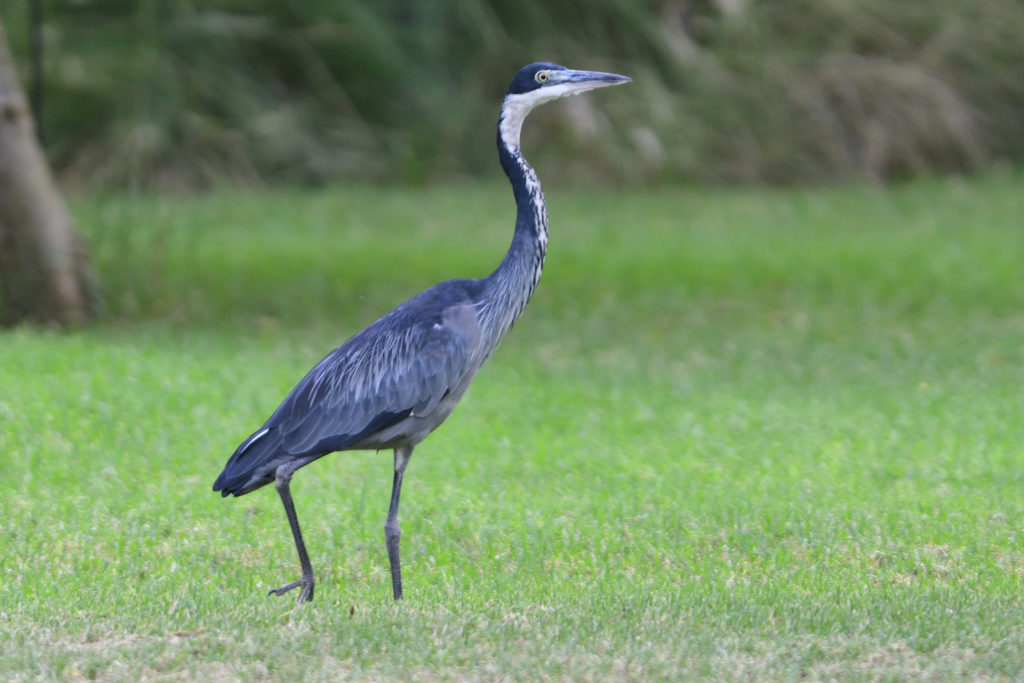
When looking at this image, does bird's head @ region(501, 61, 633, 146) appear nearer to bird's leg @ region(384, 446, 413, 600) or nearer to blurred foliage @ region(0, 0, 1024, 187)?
bird's leg @ region(384, 446, 413, 600)

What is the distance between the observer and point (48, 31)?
64.7 ft

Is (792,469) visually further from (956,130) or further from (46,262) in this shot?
(956,130)

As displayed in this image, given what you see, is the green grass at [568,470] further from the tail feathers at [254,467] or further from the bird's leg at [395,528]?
the tail feathers at [254,467]

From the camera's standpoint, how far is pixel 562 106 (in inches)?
837

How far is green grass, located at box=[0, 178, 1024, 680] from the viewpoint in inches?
215

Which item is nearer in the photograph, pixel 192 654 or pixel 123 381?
pixel 192 654

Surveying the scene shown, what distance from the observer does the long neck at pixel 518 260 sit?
6.29 meters

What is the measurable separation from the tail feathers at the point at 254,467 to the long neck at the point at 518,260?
0.99 m

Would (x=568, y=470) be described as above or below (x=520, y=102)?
below

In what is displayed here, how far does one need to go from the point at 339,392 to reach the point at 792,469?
11.3 feet

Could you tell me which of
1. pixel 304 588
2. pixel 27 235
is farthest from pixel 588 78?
pixel 27 235

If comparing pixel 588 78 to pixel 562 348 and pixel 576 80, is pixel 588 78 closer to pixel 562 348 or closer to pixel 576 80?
pixel 576 80

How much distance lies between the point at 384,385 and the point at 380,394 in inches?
1.6

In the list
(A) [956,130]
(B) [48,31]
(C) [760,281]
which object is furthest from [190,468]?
(A) [956,130]
